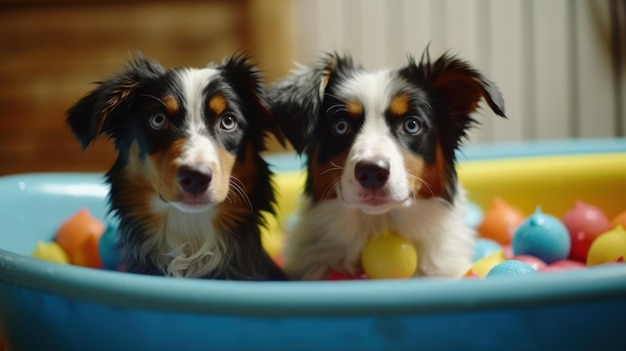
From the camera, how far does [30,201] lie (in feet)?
7.68

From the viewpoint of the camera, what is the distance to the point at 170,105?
5.12ft

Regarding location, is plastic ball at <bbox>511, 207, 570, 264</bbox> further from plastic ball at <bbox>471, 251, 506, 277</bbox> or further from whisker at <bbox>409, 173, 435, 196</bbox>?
whisker at <bbox>409, 173, 435, 196</bbox>

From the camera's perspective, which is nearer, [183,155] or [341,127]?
[183,155]

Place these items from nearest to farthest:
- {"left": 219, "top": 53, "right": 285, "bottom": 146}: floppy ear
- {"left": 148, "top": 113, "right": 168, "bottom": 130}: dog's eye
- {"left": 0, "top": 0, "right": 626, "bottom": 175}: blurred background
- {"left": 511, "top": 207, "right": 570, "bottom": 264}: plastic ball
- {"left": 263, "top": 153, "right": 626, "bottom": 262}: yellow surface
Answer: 1. {"left": 148, "top": 113, "right": 168, "bottom": 130}: dog's eye
2. {"left": 219, "top": 53, "right": 285, "bottom": 146}: floppy ear
3. {"left": 511, "top": 207, "right": 570, "bottom": 264}: plastic ball
4. {"left": 263, "top": 153, "right": 626, "bottom": 262}: yellow surface
5. {"left": 0, "top": 0, "right": 626, "bottom": 175}: blurred background

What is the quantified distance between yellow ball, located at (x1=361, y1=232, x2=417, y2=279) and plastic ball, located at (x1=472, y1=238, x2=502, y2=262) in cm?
38

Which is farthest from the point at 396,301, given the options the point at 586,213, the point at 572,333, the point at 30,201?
the point at 30,201

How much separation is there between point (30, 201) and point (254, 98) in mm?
Answer: 1055

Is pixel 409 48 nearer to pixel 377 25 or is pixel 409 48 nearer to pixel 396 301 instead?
pixel 377 25

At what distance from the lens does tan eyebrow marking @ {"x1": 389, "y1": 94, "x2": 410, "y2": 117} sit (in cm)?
172

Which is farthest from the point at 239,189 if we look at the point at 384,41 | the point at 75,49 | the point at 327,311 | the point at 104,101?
the point at 75,49

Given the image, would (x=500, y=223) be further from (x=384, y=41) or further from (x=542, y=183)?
(x=384, y=41)

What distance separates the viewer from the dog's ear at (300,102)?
1.71m

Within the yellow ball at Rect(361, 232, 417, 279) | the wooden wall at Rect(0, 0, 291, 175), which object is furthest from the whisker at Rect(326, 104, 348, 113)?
the wooden wall at Rect(0, 0, 291, 175)

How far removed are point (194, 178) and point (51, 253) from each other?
3.04ft
